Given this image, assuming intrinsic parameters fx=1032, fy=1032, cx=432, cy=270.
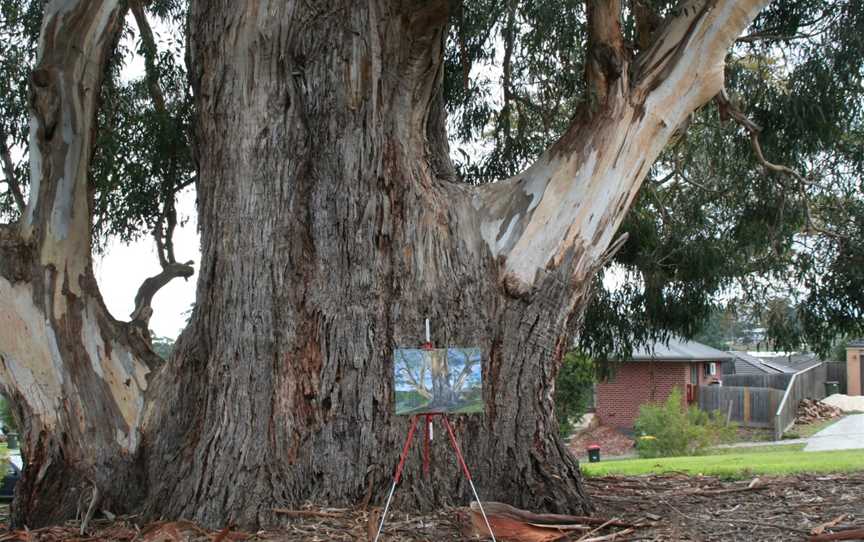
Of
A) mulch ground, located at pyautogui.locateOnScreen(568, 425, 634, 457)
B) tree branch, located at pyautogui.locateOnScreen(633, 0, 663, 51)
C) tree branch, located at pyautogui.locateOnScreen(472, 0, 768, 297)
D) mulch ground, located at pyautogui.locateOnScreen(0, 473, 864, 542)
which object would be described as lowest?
mulch ground, located at pyautogui.locateOnScreen(568, 425, 634, 457)

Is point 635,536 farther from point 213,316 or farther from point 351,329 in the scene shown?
point 213,316

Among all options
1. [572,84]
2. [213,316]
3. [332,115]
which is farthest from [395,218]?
[572,84]

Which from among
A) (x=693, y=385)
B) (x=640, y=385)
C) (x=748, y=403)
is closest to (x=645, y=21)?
(x=640, y=385)

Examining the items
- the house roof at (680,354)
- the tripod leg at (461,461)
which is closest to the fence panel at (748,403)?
the house roof at (680,354)

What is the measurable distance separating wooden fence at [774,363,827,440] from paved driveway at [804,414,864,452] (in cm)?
93

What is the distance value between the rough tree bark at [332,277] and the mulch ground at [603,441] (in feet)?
54.9

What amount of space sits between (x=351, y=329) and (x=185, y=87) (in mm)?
5247

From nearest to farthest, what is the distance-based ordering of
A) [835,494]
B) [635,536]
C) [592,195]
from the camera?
[635,536], [592,195], [835,494]

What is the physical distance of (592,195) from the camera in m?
6.88

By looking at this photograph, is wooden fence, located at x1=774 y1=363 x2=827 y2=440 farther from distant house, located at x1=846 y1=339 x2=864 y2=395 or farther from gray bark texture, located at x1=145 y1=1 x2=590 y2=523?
gray bark texture, located at x1=145 y1=1 x2=590 y2=523

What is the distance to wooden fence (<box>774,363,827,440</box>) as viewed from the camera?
82.8 ft

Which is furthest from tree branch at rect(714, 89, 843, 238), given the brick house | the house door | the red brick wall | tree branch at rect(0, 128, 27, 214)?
the house door

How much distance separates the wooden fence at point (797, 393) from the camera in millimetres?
25234

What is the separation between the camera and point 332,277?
6.38m
